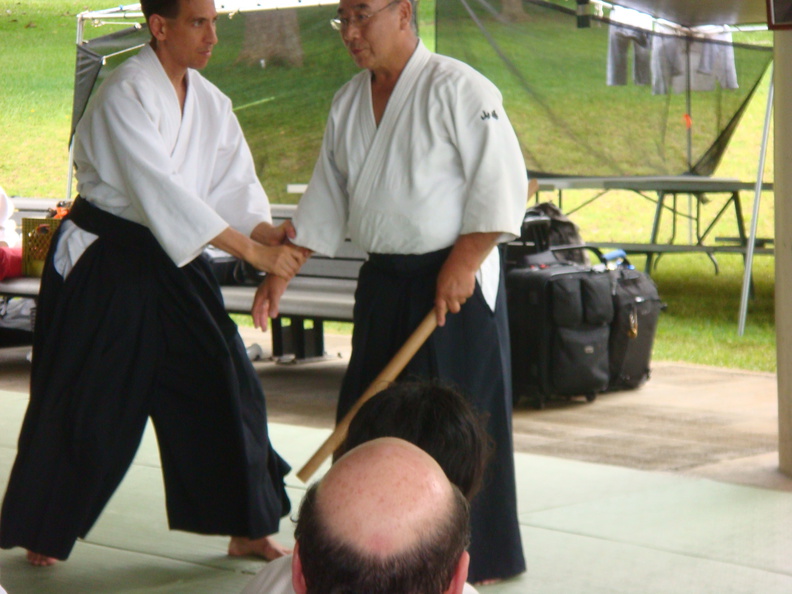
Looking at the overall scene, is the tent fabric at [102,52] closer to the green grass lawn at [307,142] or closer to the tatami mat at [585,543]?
the green grass lawn at [307,142]

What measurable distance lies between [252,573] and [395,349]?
737mm

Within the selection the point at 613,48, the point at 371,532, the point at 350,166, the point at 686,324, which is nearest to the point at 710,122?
the point at 613,48

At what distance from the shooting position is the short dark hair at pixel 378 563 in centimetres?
92

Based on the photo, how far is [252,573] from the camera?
2.86 metres

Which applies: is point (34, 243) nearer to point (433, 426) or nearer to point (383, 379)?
point (383, 379)

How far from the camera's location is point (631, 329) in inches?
207

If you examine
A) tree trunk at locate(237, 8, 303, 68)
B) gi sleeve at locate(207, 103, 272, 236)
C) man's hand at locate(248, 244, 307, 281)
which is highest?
tree trunk at locate(237, 8, 303, 68)

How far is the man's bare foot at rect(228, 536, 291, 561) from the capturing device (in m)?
2.92

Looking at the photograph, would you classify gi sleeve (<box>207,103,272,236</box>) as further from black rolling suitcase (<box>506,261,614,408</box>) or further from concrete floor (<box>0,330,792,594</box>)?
black rolling suitcase (<box>506,261,614,408</box>)

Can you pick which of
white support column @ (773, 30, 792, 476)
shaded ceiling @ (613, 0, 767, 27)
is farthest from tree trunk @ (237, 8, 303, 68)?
white support column @ (773, 30, 792, 476)

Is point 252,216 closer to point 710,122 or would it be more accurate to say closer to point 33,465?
point 33,465

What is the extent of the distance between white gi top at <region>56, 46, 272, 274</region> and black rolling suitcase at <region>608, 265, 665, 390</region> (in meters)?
2.68

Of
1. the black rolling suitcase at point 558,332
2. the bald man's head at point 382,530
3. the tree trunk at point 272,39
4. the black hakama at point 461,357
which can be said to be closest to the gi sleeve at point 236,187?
the black hakama at point 461,357

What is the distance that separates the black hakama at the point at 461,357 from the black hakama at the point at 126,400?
0.36m
